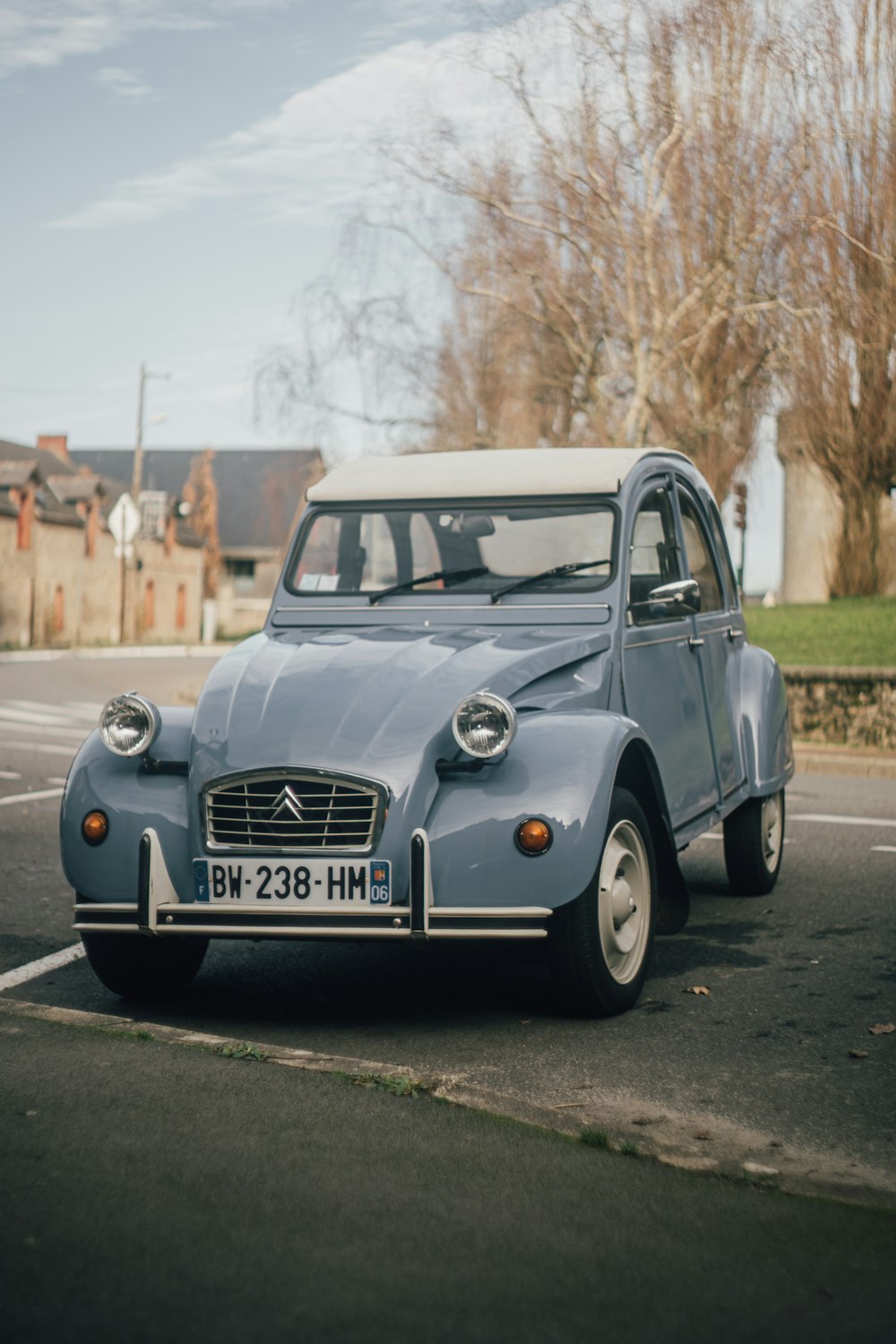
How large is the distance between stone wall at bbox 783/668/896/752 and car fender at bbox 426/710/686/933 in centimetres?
1235

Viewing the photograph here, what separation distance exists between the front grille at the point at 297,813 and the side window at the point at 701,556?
277 centimetres

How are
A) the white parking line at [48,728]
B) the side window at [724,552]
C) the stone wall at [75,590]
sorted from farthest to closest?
1. the stone wall at [75,590]
2. the white parking line at [48,728]
3. the side window at [724,552]

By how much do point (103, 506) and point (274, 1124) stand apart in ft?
213

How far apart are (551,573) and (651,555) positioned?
571 mm

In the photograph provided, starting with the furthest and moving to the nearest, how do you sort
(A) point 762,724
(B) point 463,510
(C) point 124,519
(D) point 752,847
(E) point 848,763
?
(C) point 124,519 → (E) point 848,763 → (D) point 752,847 → (A) point 762,724 → (B) point 463,510

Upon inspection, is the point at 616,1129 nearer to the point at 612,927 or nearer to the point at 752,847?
the point at 612,927

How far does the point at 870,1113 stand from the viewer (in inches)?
190

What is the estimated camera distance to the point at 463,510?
23.6 feet

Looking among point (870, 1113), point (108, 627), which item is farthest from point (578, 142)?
point (108, 627)

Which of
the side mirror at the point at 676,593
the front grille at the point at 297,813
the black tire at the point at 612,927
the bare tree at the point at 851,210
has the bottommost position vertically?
the black tire at the point at 612,927

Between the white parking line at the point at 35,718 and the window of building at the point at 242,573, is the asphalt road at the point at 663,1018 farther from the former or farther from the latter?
the window of building at the point at 242,573

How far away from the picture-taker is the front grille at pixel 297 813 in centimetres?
547

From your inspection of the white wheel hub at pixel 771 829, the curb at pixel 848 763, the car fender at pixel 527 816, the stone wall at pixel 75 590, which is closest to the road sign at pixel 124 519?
the stone wall at pixel 75 590

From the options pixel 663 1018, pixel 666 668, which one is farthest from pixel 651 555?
pixel 663 1018
